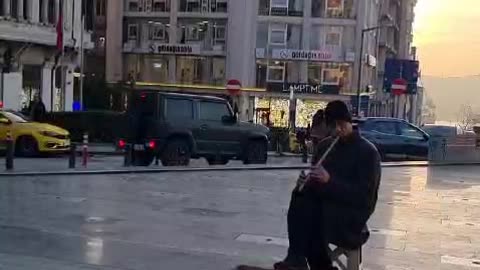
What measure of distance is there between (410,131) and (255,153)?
22.8ft

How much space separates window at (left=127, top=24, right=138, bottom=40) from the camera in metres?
63.6

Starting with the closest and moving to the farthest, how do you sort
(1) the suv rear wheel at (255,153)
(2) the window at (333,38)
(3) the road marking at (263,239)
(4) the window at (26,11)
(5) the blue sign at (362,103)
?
1. (3) the road marking at (263,239)
2. (1) the suv rear wheel at (255,153)
3. (4) the window at (26,11)
4. (5) the blue sign at (362,103)
5. (2) the window at (333,38)

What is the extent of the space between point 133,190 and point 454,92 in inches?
6663

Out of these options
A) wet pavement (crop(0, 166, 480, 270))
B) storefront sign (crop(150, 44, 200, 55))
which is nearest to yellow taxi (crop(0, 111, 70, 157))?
wet pavement (crop(0, 166, 480, 270))

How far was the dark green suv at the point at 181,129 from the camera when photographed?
19.2 meters

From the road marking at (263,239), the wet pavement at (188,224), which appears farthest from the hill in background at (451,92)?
the road marking at (263,239)

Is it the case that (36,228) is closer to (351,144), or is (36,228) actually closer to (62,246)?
(62,246)

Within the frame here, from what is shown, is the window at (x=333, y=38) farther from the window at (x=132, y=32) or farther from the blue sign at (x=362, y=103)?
the window at (x=132, y=32)

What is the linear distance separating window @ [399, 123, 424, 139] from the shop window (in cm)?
3376

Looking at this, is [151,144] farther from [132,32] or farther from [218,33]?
[132,32]

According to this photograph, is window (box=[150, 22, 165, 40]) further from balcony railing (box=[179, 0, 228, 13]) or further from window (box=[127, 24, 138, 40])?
balcony railing (box=[179, 0, 228, 13])

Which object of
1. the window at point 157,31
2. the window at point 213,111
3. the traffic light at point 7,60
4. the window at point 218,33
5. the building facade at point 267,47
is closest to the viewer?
the window at point 213,111

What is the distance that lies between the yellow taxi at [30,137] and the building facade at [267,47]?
35885 millimetres

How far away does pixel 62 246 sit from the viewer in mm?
8539
